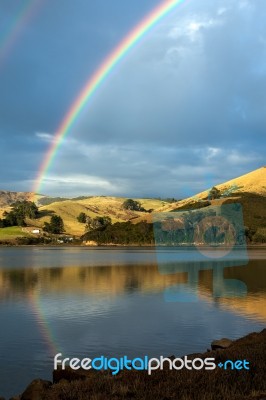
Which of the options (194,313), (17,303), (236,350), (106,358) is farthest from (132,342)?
(17,303)

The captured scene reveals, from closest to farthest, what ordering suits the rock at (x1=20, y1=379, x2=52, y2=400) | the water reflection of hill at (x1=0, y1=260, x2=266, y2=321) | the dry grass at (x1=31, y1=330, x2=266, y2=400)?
the dry grass at (x1=31, y1=330, x2=266, y2=400)
the rock at (x1=20, y1=379, x2=52, y2=400)
the water reflection of hill at (x1=0, y1=260, x2=266, y2=321)

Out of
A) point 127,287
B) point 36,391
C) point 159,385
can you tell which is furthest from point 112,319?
point 127,287

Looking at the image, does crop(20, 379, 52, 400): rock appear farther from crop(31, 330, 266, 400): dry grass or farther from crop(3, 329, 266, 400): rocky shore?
crop(31, 330, 266, 400): dry grass

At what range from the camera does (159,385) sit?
49.0 ft

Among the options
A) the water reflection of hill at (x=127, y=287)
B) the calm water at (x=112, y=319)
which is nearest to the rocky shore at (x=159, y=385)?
the calm water at (x=112, y=319)

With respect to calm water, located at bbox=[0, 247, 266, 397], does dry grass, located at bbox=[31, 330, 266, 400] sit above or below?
above

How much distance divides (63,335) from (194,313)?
46.9 ft

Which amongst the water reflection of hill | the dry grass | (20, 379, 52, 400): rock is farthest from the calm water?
the dry grass

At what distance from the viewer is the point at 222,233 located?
652 feet

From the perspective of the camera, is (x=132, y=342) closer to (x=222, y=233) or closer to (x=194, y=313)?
(x=194, y=313)

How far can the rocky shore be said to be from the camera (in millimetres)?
13688

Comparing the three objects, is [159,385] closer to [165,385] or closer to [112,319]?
[165,385]

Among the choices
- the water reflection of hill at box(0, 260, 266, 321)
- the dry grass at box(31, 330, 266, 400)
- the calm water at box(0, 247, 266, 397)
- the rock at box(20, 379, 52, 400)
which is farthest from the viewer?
the water reflection of hill at box(0, 260, 266, 321)

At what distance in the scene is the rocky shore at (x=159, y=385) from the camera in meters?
13.7
